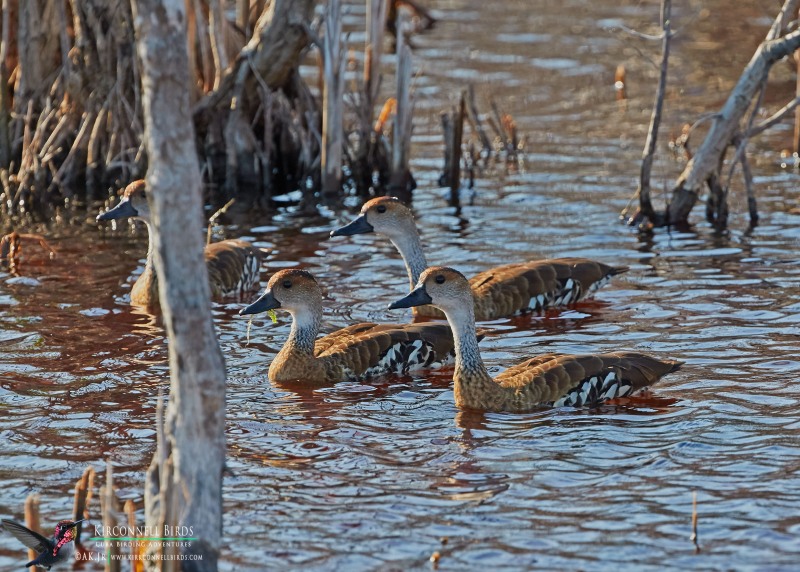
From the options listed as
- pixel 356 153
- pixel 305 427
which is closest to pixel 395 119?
pixel 356 153

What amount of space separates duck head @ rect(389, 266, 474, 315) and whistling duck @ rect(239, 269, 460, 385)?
392mm

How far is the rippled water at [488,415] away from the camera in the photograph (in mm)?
6156

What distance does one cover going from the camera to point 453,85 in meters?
18.9

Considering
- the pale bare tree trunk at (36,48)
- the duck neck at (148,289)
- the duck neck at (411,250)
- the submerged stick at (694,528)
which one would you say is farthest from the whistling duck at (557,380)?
the pale bare tree trunk at (36,48)

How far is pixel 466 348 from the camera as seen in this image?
8.40 meters

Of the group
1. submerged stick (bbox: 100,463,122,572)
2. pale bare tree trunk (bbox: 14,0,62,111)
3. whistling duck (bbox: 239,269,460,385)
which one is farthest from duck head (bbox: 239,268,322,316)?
pale bare tree trunk (bbox: 14,0,62,111)

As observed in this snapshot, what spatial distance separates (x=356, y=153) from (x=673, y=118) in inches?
193

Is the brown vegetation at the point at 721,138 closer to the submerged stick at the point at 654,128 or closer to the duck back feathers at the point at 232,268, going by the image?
the submerged stick at the point at 654,128

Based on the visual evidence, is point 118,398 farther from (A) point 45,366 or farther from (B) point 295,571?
(B) point 295,571

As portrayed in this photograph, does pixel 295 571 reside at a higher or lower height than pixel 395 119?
lower

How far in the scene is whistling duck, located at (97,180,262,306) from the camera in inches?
423

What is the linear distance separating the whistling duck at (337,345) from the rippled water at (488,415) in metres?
0.20

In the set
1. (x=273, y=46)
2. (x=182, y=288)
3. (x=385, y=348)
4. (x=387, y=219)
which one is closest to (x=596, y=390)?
(x=385, y=348)

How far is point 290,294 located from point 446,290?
1.29 metres
